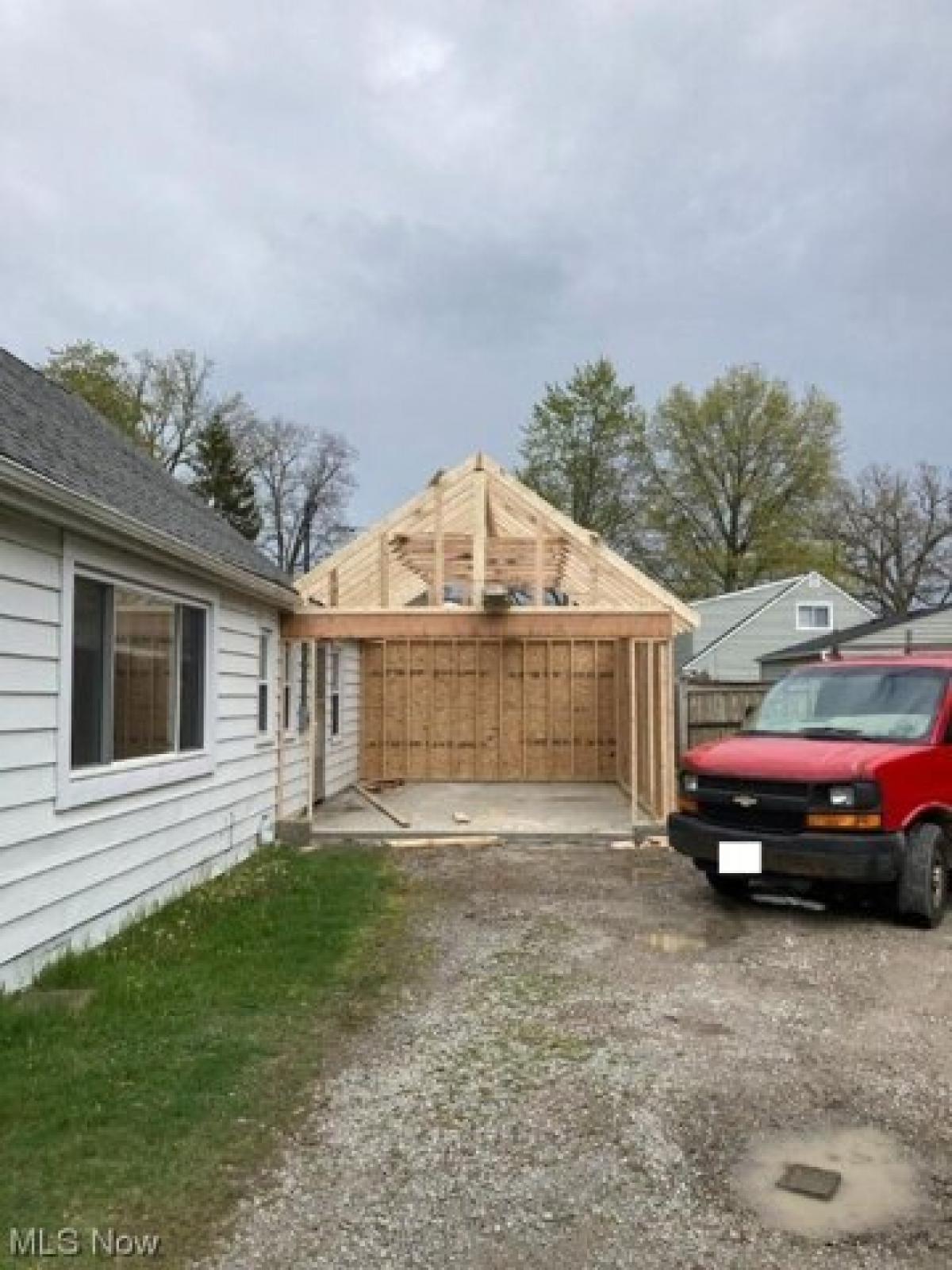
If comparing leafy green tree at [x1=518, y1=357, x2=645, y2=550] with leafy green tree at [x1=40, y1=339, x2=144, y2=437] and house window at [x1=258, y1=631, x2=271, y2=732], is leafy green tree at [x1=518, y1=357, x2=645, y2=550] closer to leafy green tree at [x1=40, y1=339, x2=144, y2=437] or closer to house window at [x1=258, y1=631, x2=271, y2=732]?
leafy green tree at [x1=40, y1=339, x2=144, y2=437]

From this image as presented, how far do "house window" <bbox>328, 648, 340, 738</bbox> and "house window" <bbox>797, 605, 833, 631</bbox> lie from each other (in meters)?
18.3

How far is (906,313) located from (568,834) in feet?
46.5

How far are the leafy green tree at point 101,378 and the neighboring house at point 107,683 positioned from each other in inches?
1017

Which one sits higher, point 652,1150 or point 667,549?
point 667,549

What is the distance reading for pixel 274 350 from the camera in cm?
2827

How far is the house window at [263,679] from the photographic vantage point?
31.7 feet

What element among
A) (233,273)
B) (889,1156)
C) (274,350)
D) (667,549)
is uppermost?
(274,350)

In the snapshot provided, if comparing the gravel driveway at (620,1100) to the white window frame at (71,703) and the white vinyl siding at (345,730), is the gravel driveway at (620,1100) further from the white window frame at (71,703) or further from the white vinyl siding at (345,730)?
the white vinyl siding at (345,730)

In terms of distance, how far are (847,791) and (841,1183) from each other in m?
3.53

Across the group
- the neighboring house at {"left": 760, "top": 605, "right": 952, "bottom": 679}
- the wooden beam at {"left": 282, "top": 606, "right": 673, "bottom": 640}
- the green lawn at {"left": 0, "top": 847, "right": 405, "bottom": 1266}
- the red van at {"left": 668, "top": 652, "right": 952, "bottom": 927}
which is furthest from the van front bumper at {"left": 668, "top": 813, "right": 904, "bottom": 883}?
the neighboring house at {"left": 760, "top": 605, "right": 952, "bottom": 679}

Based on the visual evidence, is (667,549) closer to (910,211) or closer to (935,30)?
(910,211)

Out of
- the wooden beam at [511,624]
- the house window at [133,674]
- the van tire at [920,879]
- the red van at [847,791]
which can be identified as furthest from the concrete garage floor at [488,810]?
the van tire at [920,879]

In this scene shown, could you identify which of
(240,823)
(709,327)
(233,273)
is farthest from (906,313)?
(240,823)

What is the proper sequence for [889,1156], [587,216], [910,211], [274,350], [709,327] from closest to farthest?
[889,1156] < [910,211] < [587,216] < [709,327] < [274,350]
